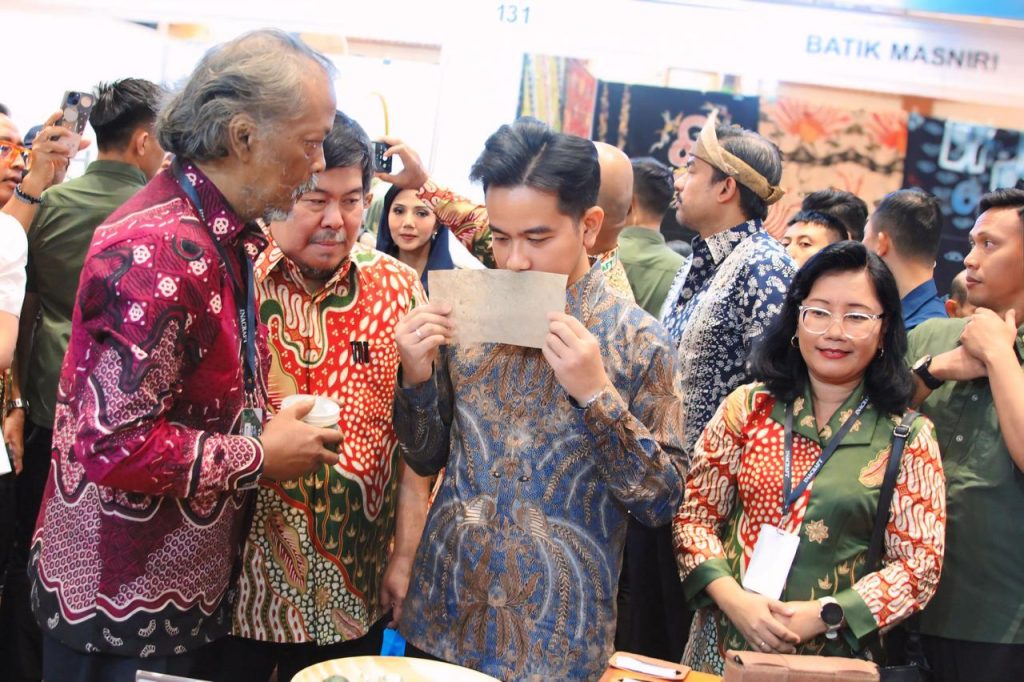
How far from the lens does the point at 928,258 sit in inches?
152

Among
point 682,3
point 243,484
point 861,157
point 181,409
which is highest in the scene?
point 682,3

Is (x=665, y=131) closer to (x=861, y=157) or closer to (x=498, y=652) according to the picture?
(x=861, y=157)

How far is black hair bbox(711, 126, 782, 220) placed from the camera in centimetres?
360

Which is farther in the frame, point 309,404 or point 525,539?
point 525,539

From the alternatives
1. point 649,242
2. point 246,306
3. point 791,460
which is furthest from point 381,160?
point 649,242

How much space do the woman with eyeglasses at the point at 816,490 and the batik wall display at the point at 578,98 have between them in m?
2.92

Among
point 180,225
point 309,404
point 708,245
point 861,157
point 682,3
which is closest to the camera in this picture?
point 180,225

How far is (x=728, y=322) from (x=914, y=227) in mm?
1049

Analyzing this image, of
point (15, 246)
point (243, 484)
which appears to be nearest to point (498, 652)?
point (243, 484)

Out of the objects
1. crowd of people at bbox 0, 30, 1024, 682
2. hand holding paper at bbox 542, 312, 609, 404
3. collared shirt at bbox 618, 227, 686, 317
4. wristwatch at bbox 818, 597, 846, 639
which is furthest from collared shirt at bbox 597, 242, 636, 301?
hand holding paper at bbox 542, 312, 609, 404

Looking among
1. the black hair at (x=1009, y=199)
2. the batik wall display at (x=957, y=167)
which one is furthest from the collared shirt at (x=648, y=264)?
the black hair at (x=1009, y=199)

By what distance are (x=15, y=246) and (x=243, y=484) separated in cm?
140

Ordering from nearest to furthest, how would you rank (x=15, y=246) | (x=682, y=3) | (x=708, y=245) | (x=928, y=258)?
(x=15, y=246), (x=708, y=245), (x=928, y=258), (x=682, y=3)

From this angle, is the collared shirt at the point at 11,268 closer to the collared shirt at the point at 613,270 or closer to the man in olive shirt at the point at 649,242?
the collared shirt at the point at 613,270
